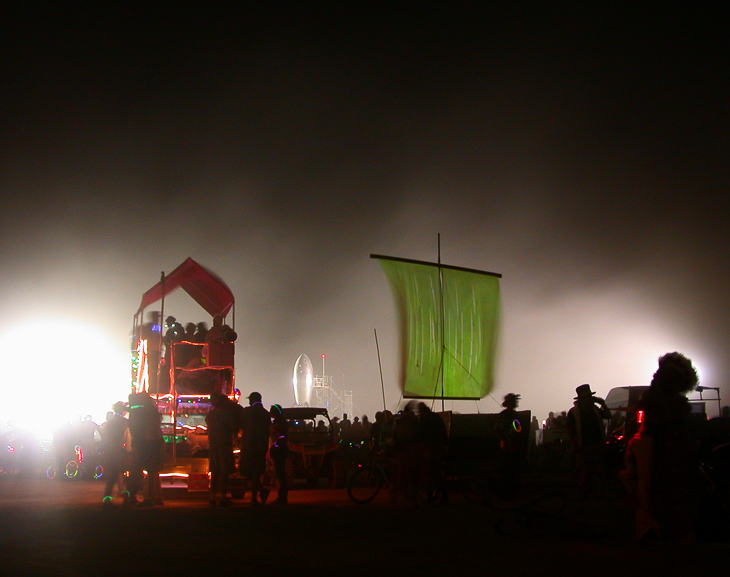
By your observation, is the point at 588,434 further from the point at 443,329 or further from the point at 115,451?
the point at 443,329

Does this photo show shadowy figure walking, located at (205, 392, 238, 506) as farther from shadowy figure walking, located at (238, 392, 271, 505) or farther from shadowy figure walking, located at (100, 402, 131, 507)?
shadowy figure walking, located at (100, 402, 131, 507)

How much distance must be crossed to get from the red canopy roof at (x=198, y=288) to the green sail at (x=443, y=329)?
5900mm

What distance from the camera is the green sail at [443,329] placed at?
20.7 metres

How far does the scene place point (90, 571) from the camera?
6.05 meters

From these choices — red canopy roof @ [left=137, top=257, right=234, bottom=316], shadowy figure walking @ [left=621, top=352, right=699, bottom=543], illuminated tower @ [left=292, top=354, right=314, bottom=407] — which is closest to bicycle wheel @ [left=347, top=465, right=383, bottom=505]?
red canopy roof @ [left=137, top=257, right=234, bottom=316]

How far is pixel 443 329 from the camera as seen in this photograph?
21359mm

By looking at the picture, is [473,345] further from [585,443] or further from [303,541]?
[303,541]

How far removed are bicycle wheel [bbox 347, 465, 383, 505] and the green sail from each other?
728 centimetres

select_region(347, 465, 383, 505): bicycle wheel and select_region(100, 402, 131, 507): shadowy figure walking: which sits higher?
select_region(100, 402, 131, 507): shadowy figure walking

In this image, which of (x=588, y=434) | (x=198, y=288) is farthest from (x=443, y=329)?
(x=588, y=434)

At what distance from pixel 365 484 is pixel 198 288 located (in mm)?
6203

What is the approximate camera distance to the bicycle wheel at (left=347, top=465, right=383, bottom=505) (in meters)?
12.5

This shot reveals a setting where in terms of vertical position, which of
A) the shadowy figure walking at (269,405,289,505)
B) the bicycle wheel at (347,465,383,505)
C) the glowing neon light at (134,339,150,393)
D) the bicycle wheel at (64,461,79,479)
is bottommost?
the bicycle wheel at (64,461,79,479)

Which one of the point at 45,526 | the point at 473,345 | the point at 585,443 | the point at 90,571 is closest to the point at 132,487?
the point at 45,526
